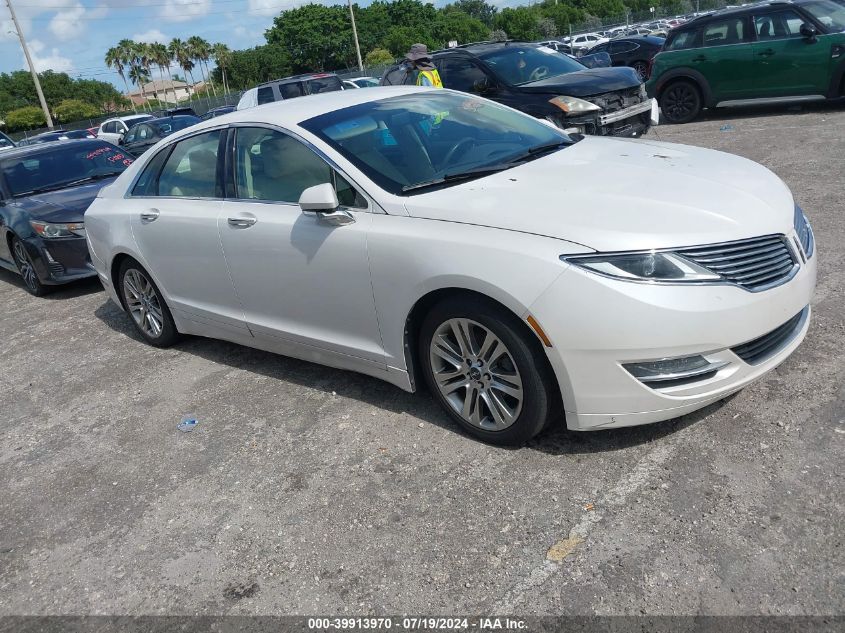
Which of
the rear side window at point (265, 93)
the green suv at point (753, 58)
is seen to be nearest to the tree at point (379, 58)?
the rear side window at point (265, 93)

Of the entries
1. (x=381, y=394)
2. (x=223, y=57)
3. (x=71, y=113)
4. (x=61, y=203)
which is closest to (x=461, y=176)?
(x=381, y=394)

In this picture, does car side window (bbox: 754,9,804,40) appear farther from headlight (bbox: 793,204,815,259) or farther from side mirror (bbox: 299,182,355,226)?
side mirror (bbox: 299,182,355,226)

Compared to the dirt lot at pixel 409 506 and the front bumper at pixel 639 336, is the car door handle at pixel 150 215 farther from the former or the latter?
the front bumper at pixel 639 336

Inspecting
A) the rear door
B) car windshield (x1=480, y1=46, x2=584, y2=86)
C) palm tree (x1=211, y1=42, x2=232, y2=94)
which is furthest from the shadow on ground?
palm tree (x1=211, y1=42, x2=232, y2=94)

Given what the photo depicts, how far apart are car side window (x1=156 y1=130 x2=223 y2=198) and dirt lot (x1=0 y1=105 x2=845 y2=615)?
1311 mm

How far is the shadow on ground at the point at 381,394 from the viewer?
342 cm

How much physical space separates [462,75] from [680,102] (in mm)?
4474

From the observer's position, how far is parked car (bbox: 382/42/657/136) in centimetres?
903

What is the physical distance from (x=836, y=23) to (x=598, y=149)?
8648 mm

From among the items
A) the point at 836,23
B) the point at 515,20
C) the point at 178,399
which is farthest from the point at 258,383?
the point at 515,20

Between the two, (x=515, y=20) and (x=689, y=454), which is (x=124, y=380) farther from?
(x=515, y=20)

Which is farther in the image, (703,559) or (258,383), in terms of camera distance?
(258,383)

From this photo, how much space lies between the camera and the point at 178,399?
4.78 m

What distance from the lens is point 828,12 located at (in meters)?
10.7
